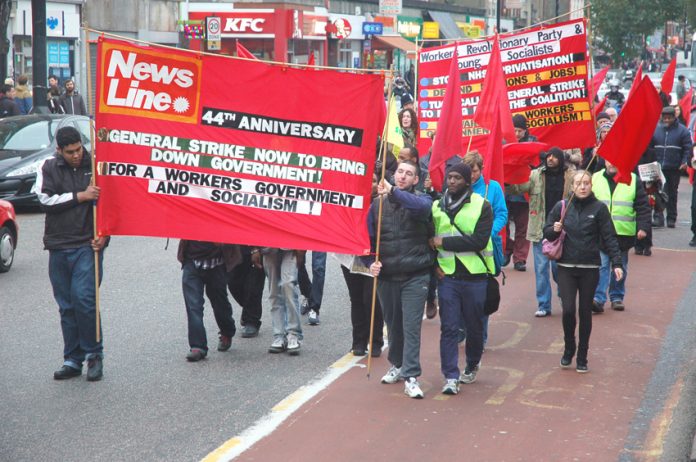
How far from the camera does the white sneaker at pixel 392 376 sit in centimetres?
823

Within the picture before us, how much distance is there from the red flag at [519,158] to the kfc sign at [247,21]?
3809 cm

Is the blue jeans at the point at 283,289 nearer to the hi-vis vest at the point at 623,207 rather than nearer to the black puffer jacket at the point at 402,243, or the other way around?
the black puffer jacket at the point at 402,243

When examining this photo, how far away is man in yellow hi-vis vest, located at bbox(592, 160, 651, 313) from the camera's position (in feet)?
35.9

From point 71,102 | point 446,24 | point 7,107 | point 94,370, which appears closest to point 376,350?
point 94,370

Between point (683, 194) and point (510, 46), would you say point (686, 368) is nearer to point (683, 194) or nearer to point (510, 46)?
point (510, 46)

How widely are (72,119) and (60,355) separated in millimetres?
11349

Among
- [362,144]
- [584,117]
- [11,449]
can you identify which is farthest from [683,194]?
[11,449]

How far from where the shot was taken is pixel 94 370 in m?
8.22

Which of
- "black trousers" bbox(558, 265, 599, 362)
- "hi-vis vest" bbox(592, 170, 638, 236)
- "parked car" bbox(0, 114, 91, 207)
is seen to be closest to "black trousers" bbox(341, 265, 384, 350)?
"black trousers" bbox(558, 265, 599, 362)

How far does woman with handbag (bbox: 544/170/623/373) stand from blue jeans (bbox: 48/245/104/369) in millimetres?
3604

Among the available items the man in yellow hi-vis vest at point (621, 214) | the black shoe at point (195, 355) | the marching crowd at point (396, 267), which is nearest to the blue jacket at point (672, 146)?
the man in yellow hi-vis vest at point (621, 214)

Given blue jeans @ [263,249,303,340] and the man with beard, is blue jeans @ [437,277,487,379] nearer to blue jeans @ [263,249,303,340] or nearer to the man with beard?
blue jeans @ [263,249,303,340]

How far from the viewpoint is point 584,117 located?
42.0 ft

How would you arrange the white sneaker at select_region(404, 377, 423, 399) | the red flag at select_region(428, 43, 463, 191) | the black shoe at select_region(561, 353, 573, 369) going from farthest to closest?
the black shoe at select_region(561, 353, 573, 369)
the red flag at select_region(428, 43, 463, 191)
the white sneaker at select_region(404, 377, 423, 399)
